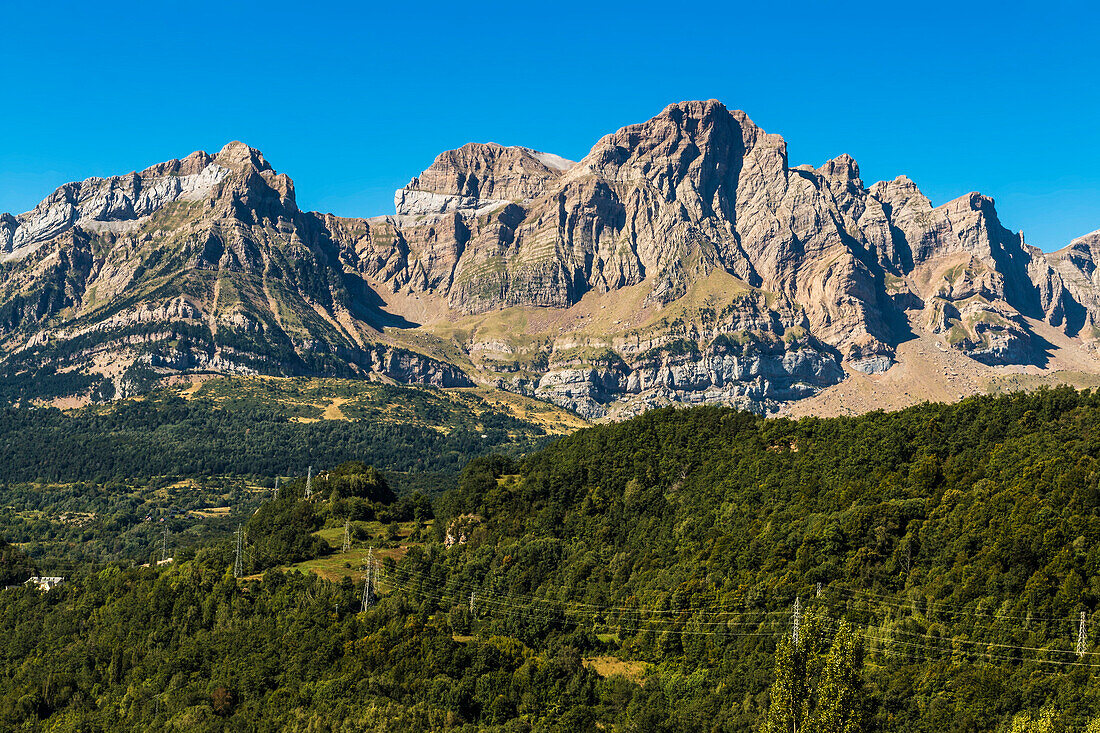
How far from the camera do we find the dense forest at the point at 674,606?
96.1 metres

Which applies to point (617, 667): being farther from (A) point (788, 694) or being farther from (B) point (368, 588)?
(A) point (788, 694)

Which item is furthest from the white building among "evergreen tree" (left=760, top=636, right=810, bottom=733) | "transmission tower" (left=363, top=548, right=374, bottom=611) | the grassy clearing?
"evergreen tree" (left=760, top=636, right=810, bottom=733)

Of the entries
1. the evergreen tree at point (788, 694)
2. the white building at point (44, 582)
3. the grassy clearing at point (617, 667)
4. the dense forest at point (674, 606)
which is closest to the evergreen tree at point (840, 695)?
Result: the dense forest at point (674, 606)

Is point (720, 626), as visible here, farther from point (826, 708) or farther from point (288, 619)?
point (288, 619)

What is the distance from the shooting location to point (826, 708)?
266 feet

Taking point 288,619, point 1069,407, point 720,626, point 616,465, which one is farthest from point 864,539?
point 288,619

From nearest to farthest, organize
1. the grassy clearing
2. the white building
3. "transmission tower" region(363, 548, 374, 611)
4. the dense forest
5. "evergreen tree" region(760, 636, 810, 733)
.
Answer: "evergreen tree" region(760, 636, 810, 733) < the dense forest < the grassy clearing < "transmission tower" region(363, 548, 374, 611) < the white building

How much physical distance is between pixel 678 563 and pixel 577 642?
25.6 m

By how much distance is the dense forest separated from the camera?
96.1 meters

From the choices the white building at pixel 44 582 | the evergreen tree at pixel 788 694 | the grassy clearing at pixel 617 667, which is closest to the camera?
the evergreen tree at pixel 788 694

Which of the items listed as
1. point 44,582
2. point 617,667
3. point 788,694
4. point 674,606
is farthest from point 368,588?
point 44,582

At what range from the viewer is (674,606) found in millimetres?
129250

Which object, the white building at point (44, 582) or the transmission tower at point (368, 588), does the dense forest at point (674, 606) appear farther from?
the white building at point (44, 582)

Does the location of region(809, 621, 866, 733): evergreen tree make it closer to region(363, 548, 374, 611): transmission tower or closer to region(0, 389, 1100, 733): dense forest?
region(0, 389, 1100, 733): dense forest
